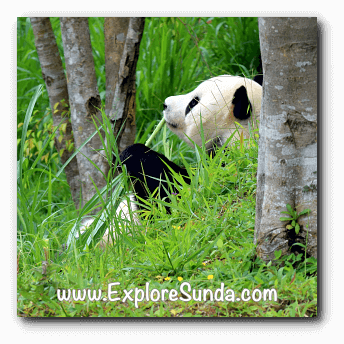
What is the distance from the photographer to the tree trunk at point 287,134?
154 cm

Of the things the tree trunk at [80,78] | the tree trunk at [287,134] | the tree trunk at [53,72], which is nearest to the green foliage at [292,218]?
the tree trunk at [287,134]

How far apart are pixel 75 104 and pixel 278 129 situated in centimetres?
186

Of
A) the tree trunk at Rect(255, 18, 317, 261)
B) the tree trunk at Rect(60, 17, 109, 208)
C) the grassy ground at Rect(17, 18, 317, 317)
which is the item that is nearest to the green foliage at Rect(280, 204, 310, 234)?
the tree trunk at Rect(255, 18, 317, 261)

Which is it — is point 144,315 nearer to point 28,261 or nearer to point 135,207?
point 28,261

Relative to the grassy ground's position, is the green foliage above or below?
above

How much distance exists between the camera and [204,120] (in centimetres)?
263

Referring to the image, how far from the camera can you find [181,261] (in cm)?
175

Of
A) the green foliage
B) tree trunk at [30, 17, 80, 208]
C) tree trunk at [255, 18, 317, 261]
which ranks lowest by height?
the green foliage

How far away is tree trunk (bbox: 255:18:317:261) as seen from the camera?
1537 mm

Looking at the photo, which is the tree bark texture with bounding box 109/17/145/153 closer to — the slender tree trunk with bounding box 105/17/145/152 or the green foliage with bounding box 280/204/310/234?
the slender tree trunk with bounding box 105/17/145/152

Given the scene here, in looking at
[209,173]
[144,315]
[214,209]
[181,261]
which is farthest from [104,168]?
[144,315]

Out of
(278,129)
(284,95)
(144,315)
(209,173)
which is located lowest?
(144,315)

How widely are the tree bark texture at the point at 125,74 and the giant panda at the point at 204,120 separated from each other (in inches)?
11.0

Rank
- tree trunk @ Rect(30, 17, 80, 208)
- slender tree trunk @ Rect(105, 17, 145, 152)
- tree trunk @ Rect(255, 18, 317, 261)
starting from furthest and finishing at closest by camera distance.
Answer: tree trunk @ Rect(30, 17, 80, 208) → slender tree trunk @ Rect(105, 17, 145, 152) → tree trunk @ Rect(255, 18, 317, 261)
